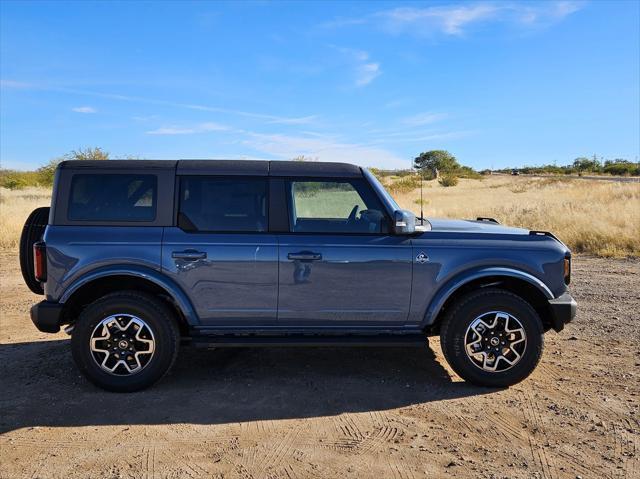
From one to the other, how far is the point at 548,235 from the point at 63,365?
472cm

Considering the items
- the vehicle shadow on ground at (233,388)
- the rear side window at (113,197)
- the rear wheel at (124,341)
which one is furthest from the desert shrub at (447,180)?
the rear wheel at (124,341)

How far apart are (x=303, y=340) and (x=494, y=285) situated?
1.76m

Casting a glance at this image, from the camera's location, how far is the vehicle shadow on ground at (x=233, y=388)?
4.07 metres

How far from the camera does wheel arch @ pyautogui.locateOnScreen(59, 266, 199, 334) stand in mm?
4344

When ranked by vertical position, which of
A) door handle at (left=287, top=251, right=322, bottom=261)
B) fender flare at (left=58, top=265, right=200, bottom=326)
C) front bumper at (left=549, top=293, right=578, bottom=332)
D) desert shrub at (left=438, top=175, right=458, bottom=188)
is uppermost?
desert shrub at (left=438, top=175, right=458, bottom=188)

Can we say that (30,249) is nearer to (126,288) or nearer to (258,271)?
(126,288)

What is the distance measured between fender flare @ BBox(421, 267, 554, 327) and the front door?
23 cm

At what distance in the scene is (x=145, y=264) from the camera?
4.36 meters

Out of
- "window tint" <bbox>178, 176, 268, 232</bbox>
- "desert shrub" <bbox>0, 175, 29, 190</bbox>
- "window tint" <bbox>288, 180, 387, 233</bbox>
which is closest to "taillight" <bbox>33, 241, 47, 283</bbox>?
"window tint" <bbox>178, 176, 268, 232</bbox>

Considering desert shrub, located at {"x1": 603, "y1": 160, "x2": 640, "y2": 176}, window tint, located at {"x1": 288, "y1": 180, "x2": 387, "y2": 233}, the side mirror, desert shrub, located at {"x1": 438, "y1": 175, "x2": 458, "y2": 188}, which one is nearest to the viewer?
the side mirror

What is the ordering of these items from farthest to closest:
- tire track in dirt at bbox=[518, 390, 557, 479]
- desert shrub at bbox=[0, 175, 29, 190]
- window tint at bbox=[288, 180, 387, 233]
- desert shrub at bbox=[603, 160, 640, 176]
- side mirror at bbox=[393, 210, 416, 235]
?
desert shrub at bbox=[603, 160, 640, 176] < desert shrub at bbox=[0, 175, 29, 190] < window tint at bbox=[288, 180, 387, 233] < side mirror at bbox=[393, 210, 416, 235] < tire track in dirt at bbox=[518, 390, 557, 479]

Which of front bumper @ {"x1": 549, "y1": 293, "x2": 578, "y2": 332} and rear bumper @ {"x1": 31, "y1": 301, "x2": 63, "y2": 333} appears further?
front bumper @ {"x1": 549, "y1": 293, "x2": 578, "y2": 332}

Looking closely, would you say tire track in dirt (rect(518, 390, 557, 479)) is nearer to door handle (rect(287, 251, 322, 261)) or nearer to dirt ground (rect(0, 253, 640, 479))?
dirt ground (rect(0, 253, 640, 479))

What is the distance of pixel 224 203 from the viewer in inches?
178
